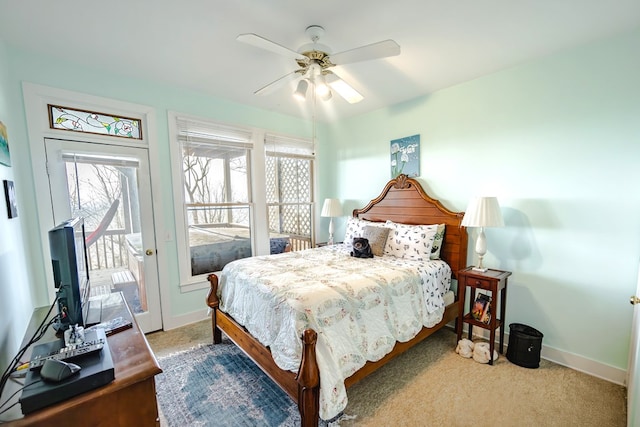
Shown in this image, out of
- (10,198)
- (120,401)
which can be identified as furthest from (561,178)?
(10,198)

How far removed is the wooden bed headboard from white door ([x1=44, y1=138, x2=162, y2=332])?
8.63ft

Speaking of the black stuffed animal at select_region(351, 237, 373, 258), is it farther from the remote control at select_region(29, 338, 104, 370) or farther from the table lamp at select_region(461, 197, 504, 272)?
the remote control at select_region(29, 338, 104, 370)

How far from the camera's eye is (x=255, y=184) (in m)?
3.49

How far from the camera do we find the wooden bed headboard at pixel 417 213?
2.77m

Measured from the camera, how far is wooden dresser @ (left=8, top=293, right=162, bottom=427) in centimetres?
87

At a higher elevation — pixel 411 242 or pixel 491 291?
pixel 411 242

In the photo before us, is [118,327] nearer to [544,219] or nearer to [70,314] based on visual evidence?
[70,314]

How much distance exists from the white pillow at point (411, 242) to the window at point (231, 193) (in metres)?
1.65

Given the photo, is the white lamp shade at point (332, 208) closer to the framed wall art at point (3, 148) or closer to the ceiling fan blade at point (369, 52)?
the ceiling fan blade at point (369, 52)

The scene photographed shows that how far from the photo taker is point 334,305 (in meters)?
1.70

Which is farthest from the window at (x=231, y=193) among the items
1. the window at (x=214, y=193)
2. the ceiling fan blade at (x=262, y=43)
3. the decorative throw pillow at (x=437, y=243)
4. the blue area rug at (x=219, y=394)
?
the decorative throw pillow at (x=437, y=243)

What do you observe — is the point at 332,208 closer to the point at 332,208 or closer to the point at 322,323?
the point at 332,208

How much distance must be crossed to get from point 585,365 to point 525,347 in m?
0.47

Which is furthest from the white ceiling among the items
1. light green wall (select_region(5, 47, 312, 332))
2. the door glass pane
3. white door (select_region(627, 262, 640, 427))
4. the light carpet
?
the light carpet
